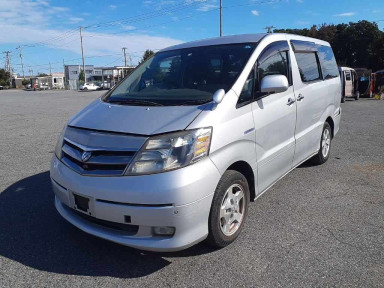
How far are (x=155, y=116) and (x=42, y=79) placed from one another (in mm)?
111986

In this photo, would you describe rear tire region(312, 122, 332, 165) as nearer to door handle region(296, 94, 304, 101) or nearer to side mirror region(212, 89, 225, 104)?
door handle region(296, 94, 304, 101)

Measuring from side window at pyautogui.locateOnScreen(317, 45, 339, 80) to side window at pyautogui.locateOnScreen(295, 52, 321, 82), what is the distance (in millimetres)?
267

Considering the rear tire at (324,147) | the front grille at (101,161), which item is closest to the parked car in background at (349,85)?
the rear tire at (324,147)

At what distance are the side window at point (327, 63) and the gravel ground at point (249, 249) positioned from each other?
174 centimetres

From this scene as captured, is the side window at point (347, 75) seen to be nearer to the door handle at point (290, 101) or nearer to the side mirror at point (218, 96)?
the door handle at point (290, 101)

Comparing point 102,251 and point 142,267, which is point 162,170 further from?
point 102,251

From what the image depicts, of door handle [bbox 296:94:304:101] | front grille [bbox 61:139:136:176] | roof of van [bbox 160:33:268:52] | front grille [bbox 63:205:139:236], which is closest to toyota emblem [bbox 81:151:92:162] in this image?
front grille [bbox 61:139:136:176]

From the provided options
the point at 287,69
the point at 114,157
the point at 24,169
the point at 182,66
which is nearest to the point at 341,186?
the point at 287,69

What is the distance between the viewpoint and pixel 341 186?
4.64 metres

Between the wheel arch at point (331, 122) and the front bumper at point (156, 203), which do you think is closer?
the front bumper at point (156, 203)

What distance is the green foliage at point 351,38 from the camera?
5050cm

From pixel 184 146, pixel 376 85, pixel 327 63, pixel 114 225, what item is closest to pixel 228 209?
pixel 184 146

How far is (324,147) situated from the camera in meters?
5.55

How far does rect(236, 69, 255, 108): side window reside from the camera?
10.5 ft
